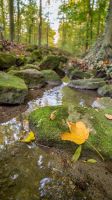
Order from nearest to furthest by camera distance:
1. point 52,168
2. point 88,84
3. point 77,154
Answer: point 52,168 < point 77,154 < point 88,84

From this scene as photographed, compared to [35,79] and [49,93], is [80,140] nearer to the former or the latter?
[49,93]

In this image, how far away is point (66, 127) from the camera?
9.57 feet

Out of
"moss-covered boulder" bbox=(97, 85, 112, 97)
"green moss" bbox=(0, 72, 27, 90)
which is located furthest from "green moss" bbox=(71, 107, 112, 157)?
"moss-covered boulder" bbox=(97, 85, 112, 97)

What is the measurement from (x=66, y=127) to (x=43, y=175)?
801mm

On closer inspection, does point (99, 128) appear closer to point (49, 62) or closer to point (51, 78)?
point (51, 78)

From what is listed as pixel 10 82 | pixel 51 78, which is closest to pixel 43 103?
pixel 10 82

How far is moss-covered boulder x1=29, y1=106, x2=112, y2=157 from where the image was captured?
2.74 meters

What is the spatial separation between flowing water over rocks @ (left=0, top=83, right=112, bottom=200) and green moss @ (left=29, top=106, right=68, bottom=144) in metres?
0.15

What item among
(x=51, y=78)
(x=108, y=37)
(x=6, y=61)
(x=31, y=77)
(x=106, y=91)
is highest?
(x=108, y=37)

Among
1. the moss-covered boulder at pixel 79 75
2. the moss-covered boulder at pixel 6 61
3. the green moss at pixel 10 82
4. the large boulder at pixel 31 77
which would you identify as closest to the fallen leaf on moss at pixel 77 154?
the green moss at pixel 10 82

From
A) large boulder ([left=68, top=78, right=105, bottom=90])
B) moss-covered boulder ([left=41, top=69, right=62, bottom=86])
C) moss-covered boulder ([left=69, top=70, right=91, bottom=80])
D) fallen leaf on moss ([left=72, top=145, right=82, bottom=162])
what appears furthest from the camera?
moss-covered boulder ([left=69, top=70, right=91, bottom=80])

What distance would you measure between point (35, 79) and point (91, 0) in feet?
48.6

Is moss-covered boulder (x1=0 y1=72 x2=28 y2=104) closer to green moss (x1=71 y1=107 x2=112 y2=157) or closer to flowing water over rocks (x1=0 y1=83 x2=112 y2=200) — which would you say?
flowing water over rocks (x1=0 y1=83 x2=112 y2=200)

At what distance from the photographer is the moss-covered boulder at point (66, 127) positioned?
274cm
